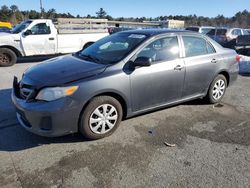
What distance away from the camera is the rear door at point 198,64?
4.91 meters

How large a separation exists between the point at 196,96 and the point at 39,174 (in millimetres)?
3384

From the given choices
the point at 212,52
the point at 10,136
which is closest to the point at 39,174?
the point at 10,136

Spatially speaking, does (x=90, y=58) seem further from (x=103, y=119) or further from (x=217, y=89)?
(x=217, y=89)

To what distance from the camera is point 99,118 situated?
390 cm

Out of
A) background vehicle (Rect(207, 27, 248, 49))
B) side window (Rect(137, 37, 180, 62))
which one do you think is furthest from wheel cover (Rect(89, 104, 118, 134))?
background vehicle (Rect(207, 27, 248, 49))

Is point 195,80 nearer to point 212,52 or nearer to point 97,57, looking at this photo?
point 212,52

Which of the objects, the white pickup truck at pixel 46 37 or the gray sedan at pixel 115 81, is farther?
the white pickup truck at pixel 46 37

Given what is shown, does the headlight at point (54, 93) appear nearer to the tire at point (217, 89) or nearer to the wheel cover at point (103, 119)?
the wheel cover at point (103, 119)

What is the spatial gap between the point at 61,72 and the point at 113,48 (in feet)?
4.02

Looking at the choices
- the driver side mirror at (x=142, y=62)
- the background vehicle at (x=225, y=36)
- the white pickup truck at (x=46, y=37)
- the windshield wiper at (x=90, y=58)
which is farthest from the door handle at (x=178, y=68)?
the background vehicle at (x=225, y=36)

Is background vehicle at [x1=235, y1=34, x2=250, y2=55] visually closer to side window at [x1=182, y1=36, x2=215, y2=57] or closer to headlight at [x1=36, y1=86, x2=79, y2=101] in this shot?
side window at [x1=182, y1=36, x2=215, y2=57]

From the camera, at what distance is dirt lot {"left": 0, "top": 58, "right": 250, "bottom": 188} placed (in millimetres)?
3039

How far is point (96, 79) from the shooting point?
12.3 feet

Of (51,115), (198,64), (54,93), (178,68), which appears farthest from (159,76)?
(51,115)
